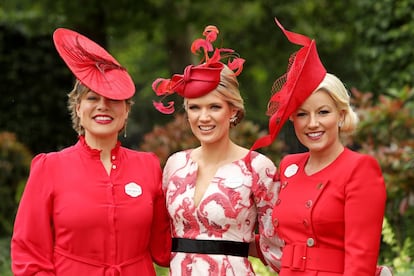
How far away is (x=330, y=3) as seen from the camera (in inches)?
602

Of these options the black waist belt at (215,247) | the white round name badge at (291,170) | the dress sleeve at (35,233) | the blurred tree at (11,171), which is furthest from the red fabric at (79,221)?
the blurred tree at (11,171)

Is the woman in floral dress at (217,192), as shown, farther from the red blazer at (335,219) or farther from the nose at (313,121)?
the nose at (313,121)

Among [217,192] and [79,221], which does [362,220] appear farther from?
[79,221]

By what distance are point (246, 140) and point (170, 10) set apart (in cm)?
514

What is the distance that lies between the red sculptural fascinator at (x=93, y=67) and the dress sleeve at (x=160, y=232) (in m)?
0.50

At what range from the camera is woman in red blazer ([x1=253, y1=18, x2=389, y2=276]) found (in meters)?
3.71

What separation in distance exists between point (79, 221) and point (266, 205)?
0.90 meters

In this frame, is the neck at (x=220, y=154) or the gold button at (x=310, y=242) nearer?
the gold button at (x=310, y=242)

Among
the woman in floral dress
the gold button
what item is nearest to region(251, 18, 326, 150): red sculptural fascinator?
the woman in floral dress

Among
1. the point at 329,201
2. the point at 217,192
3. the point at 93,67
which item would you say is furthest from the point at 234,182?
the point at 93,67

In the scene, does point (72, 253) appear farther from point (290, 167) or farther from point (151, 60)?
point (151, 60)

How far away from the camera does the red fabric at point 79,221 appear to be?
4.08 meters

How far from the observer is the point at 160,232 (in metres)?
4.44

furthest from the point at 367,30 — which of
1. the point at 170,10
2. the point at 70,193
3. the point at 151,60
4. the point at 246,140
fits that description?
the point at 151,60
